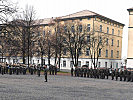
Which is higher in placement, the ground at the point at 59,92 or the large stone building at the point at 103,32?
the large stone building at the point at 103,32

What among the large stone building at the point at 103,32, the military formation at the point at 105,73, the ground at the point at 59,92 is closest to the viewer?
the ground at the point at 59,92

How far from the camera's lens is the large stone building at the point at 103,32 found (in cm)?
6154

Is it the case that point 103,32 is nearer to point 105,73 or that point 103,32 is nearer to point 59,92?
point 105,73

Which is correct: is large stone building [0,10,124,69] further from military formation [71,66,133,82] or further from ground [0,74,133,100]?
ground [0,74,133,100]

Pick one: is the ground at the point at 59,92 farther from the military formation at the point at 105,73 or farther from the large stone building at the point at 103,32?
the large stone building at the point at 103,32

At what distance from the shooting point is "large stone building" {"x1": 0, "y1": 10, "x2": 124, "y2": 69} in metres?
61.5

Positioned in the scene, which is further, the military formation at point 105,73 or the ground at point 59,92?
the military formation at point 105,73

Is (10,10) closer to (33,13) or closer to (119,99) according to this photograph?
(33,13)

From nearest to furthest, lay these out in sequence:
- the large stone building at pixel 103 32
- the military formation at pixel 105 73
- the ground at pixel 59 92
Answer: the ground at pixel 59 92
the military formation at pixel 105 73
the large stone building at pixel 103 32

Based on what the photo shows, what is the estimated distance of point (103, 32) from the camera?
6344 cm

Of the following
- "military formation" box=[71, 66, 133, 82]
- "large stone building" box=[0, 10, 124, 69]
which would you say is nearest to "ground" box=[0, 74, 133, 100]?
"military formation" box=[71, 66, 133, 82]

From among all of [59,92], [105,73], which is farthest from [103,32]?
[59,92]

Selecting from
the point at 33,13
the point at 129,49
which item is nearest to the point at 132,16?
the point at 129,49

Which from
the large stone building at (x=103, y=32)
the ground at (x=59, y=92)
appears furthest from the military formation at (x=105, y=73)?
the large stone building at (x=103, y=32)
